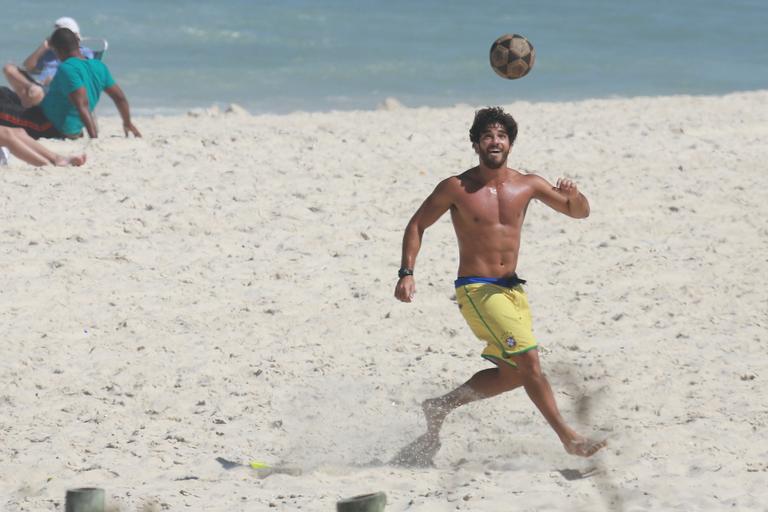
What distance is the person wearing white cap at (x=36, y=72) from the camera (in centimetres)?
1127

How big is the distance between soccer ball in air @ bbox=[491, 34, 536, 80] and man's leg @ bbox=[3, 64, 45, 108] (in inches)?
219

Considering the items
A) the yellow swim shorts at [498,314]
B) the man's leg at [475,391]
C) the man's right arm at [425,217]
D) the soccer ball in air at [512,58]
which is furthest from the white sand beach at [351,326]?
the soccer ball in air at [512,58]

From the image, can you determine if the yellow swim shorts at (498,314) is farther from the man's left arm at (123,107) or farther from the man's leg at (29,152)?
the man's left arm at (123,107)

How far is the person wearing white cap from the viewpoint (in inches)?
444

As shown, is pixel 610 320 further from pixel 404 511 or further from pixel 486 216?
pixel 404 511

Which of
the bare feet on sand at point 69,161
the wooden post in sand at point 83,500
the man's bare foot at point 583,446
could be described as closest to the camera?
the wooden post in sand at point 83,500

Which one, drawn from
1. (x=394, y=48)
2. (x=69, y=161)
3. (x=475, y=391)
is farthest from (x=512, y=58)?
(x=394, y=48)

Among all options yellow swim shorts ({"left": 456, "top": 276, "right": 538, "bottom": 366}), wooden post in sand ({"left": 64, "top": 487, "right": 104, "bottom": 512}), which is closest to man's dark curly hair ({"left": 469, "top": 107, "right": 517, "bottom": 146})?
yellow swim shorts ({"left": 456, "top": 276, "right": 538, "bottom": 366})

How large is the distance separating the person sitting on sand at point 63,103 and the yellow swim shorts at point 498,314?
6562mm

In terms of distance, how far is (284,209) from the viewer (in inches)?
372

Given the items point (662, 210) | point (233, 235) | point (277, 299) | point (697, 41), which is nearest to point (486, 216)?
point (277, 299)

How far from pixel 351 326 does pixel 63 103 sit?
4948 millimetres

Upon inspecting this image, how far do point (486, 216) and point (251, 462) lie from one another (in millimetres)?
1584

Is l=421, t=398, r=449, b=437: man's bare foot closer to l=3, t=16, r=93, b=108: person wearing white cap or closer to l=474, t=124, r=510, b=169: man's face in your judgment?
l=474, t=124, r=510, b=169: man's face
